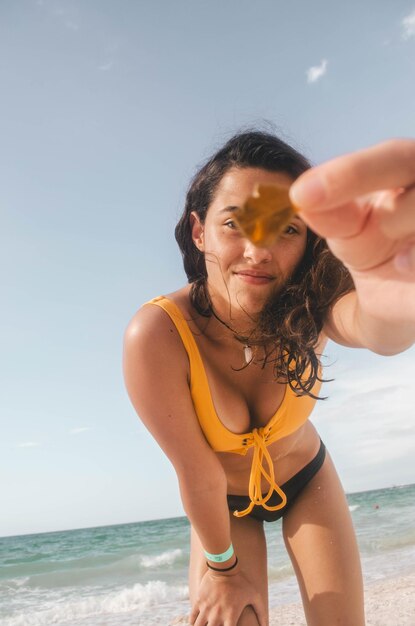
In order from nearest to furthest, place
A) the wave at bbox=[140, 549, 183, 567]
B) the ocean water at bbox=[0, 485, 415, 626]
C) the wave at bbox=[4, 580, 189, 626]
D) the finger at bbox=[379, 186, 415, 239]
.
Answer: the finger at bbox=[379, 186, 415, 239] < the ocean water at bbox=[0, 485, 415, 626] < the wave at bbox=[4, 580, 189, 626] < the wave at bbox=[140, 549, 183, 567]

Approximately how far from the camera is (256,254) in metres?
2.41

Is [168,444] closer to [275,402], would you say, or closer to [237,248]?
[275,402]

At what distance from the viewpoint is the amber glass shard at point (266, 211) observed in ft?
3.75

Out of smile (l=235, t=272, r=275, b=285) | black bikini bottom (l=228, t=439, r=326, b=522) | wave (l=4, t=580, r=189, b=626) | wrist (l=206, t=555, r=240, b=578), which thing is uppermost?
smile (l=235, t=272, r=275, b=285)

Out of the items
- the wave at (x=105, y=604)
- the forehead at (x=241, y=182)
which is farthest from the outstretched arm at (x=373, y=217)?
the wave at (x=105, y=604)

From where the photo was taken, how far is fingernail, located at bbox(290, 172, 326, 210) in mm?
1114

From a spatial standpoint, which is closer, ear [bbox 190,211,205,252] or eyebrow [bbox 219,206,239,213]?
eyebrow [bbox 219,206,239,213]

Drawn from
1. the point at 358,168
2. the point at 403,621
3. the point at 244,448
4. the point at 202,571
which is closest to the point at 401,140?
the point at 358,168

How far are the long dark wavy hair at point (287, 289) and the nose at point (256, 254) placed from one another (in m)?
0.23

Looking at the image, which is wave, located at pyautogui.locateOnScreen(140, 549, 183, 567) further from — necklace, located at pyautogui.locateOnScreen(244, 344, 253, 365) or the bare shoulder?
the bare shoulder

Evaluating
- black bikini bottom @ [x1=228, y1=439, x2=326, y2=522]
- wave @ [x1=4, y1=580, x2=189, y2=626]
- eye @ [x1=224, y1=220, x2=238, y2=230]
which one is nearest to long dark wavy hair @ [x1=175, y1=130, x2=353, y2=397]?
eye @ [x1=224, y1=220, x2=238, y2=230]

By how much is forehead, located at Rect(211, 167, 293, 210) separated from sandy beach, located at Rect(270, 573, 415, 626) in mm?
4114

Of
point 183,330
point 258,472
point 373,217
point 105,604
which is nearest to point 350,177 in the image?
point 373,217

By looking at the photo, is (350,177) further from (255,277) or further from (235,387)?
(235,387)
